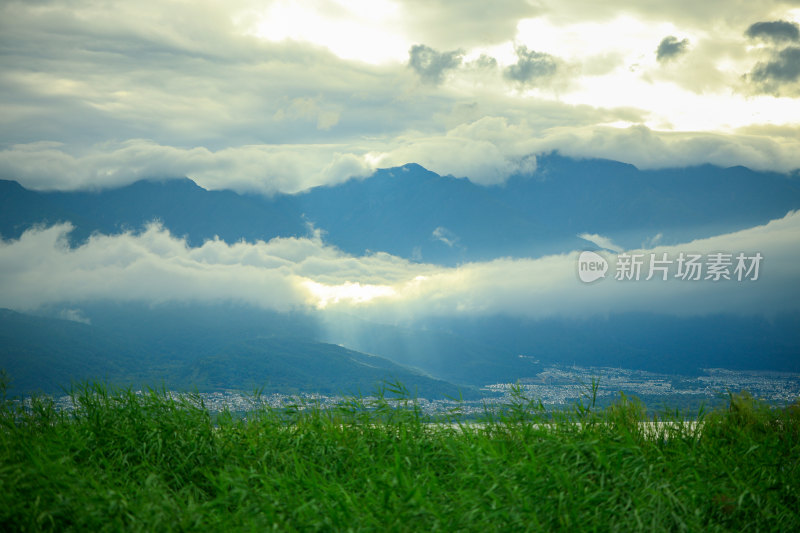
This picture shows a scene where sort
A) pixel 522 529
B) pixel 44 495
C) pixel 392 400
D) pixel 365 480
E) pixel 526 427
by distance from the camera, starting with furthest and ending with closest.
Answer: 1. pixel 392 400
2. pixel 526 427
3. pixel 365 480
4. pixel 44 495
5. pixel 522 529

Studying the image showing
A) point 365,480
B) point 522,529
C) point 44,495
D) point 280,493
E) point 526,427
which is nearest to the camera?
point 522,529

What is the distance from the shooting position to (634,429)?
12.4 meters

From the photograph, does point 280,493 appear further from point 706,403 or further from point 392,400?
point 706,403

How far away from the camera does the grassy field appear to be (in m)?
8.83

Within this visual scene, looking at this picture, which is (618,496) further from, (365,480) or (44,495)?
(44,495)

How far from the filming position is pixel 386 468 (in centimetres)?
1085

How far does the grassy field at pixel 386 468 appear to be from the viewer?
8828 millimetres

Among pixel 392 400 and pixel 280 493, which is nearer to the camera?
pixel 280 493

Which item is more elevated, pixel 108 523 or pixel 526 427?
pixel 526 427

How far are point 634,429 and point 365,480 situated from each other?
551 cm

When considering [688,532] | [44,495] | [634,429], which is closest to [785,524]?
[688,532]

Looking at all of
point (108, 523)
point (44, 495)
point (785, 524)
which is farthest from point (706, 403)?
point (44, 495)

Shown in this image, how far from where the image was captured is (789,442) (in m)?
12.3

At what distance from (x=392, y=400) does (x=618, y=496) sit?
514cm
